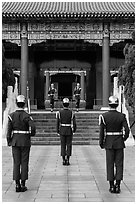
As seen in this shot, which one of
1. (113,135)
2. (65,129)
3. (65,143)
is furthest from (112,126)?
(65,143)

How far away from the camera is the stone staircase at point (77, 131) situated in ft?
45.1

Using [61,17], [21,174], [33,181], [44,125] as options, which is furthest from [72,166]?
[61,17]

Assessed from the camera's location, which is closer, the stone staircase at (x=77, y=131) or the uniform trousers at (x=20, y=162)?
the uniform trousers at (x=20, y=162)

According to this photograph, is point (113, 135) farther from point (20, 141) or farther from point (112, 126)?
point (20, 141)

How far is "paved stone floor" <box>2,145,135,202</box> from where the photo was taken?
5641 mm

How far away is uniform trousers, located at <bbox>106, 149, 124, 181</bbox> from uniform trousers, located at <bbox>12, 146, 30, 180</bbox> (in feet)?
4.13

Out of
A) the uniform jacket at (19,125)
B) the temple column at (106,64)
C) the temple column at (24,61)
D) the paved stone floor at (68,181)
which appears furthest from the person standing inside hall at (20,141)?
the temple column at (106,64)

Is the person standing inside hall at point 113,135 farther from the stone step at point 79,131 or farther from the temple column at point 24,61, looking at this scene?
the temple column at point 24,61

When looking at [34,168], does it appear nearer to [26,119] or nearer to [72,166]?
[72,166]

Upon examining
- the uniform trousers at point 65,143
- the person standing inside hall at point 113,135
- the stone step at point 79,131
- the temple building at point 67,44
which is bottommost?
the stone step at point 79,131

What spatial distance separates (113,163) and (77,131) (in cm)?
856

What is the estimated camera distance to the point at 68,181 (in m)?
6.84

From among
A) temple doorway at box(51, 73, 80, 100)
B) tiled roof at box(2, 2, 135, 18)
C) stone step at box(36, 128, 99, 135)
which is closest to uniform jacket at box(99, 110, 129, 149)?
stone step at box(36, 128, 99, 135)

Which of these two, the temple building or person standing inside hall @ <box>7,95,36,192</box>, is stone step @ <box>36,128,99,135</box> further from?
person standing inside hall @ <box>7,95,36,192</box>
